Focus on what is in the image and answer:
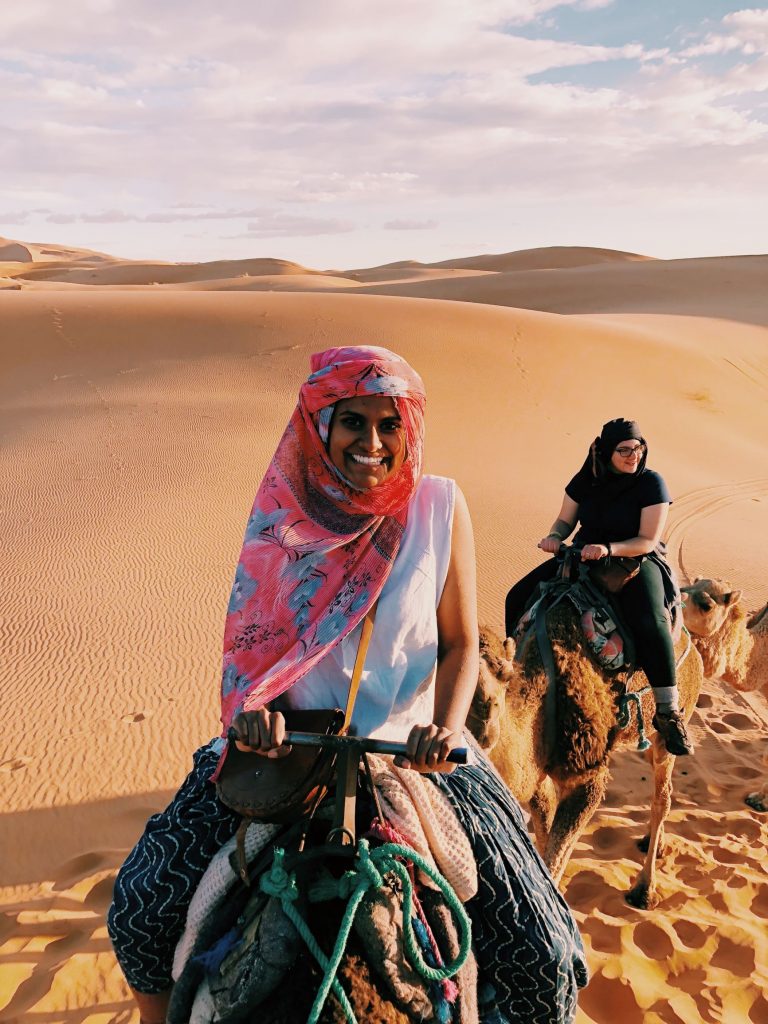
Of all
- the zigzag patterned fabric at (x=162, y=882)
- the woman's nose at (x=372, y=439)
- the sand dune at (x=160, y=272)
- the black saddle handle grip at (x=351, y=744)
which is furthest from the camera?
the sand dune at (x=160, y=272)

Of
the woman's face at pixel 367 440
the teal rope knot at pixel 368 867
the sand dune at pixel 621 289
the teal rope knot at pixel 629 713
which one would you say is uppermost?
the sand dune at pixel 621 289

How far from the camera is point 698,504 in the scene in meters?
13.7

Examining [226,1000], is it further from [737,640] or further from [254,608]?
[737,640]

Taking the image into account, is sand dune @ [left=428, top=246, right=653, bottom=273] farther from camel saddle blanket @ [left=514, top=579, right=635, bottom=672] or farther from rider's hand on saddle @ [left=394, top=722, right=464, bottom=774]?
rider's hand on saddle @ [left=394, top=722, right=464, bottom=774]

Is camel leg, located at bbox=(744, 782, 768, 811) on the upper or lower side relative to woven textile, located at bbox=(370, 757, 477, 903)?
lower

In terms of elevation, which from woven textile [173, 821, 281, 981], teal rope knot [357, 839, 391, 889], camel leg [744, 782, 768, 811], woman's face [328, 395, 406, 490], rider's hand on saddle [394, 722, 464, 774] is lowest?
camel leg [744, 782, 768, 811]

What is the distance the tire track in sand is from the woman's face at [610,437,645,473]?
245 inches

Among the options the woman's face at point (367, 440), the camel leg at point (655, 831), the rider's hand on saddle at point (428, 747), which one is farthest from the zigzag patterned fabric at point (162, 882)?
the camel leg at point (655, 831)

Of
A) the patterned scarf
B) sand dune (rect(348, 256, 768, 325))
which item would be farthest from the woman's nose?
sand dune (rect(348, 256, 768, 325))

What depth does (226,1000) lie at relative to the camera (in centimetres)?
178

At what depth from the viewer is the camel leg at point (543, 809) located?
412 cm

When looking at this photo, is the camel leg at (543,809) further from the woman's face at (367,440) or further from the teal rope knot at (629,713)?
the woman's face at (367,440)

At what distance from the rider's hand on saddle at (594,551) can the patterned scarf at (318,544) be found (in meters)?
2.04

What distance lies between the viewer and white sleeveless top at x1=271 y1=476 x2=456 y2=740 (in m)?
2.24
